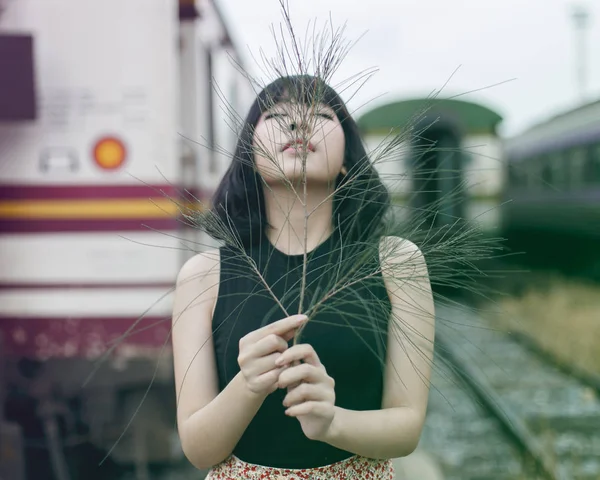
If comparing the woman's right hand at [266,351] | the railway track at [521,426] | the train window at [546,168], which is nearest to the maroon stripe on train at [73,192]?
the railway track at [521,426]

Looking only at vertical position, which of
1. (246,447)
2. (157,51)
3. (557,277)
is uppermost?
(157,51)

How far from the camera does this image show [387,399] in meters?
1.53

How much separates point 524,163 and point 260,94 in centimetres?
1504

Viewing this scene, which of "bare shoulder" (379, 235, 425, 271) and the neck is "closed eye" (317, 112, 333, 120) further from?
"bare shoulder" (379, 235, 425, 271)

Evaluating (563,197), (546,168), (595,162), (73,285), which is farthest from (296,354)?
(546,168)

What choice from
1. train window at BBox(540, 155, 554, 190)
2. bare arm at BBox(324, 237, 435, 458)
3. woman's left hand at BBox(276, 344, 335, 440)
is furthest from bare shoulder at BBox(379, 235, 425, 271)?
train window at BBox(540, 155, 554, 190)

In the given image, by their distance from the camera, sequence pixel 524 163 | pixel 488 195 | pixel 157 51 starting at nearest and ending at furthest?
pixel 157 51 < pixel 488 195 < pixel 524 163

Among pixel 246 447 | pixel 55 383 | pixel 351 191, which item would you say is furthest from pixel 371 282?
pixel 55 383

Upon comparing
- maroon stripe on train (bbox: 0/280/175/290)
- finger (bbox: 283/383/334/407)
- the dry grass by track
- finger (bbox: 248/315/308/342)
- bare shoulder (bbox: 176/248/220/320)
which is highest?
bare shoulder (bbox: 176/248/220/320)

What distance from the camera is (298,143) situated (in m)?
1.42

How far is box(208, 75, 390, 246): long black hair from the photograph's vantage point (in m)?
1.49

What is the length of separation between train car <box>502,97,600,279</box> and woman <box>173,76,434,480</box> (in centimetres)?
849

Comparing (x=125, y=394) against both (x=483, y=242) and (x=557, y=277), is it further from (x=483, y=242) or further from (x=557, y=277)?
(x=557, y=277)

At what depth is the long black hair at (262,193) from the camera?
1.49 metres
